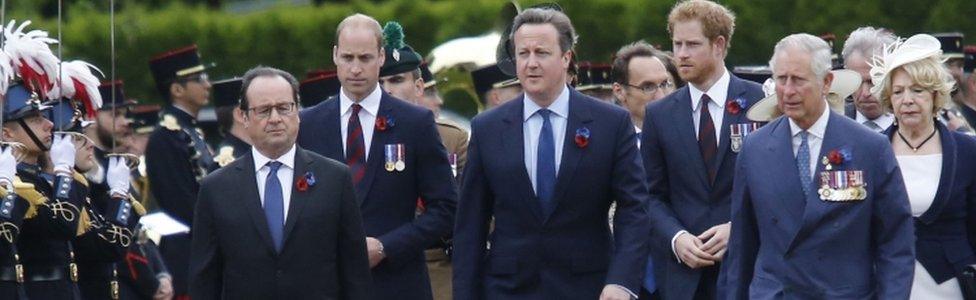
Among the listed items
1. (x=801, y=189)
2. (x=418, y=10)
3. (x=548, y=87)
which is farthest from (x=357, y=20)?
(x=418, y=10)

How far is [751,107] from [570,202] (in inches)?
52.2

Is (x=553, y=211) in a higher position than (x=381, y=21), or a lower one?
higher

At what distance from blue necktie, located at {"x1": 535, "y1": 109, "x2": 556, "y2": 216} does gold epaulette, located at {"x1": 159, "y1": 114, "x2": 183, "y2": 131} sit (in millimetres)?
6610

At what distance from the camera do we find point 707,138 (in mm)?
11945

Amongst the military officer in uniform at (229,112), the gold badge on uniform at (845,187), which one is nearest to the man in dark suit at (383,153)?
the gold badge on uniform at (845,187)

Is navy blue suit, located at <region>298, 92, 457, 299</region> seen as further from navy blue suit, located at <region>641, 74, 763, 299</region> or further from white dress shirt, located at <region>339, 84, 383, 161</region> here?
navy blue suit, located at <region>641, 74, 763, 299</region>

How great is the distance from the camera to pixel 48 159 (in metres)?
13.3

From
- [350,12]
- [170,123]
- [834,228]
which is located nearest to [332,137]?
[834,228]

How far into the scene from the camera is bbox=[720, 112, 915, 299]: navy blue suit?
401 inches

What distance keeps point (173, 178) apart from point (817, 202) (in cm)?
776

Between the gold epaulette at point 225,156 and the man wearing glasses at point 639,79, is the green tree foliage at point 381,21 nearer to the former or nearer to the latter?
the gold epaulette at point 225,156

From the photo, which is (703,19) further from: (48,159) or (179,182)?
(179,182)

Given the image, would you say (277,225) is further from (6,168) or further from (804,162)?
(804,162)

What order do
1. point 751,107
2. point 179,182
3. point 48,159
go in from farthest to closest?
point 179,182, point 48,159, point 751,107
